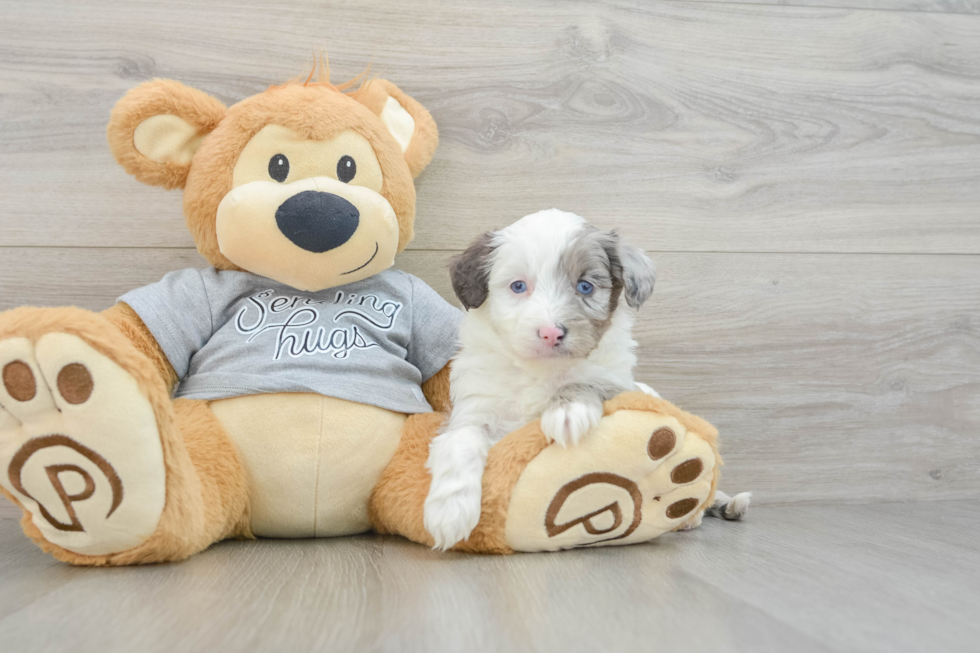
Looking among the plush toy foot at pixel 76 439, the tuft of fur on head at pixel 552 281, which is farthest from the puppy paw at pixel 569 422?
the plush toy foot at pixel 76 439

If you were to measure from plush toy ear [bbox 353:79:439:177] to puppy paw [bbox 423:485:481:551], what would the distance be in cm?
78

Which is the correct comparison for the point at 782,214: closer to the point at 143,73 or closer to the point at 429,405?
the point at 429,405

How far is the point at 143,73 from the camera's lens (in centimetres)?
177

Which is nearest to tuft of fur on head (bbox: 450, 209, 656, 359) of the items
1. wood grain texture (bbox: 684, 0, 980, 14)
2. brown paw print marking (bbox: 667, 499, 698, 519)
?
brown paw print marking (bbox: 667, 499, 698, 519)

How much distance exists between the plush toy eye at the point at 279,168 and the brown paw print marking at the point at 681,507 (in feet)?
3.27

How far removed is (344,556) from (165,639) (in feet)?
1.49

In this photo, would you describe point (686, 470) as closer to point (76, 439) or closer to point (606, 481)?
point (606, 481)

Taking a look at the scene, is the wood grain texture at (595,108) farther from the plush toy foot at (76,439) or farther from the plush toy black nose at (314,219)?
the plush toy foot at (76,439)

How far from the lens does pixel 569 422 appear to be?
1.25 m

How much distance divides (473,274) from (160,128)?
2.34 feet

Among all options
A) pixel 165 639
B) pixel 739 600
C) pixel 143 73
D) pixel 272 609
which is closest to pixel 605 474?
pixel 739 600

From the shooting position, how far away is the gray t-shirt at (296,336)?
1436mm

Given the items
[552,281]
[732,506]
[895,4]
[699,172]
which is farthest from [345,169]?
[895,4]

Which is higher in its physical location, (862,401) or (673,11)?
(673,11)
